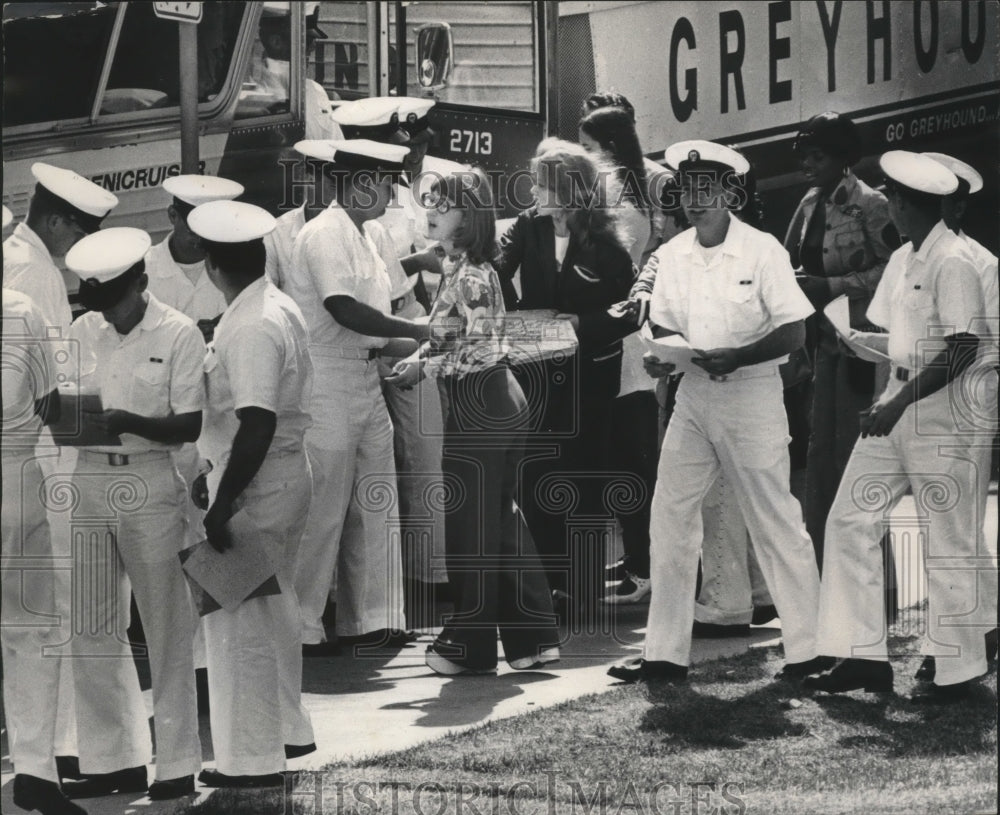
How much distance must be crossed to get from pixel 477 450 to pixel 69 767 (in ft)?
5.38

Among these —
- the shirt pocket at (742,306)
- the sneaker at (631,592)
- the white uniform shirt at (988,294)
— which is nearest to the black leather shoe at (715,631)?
the sneaker at (631,592)

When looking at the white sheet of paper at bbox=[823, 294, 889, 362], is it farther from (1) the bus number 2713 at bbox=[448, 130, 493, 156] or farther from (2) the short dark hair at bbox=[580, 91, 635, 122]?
(1) the bus number 2713 at bbox=[448, 130, 493, 156]

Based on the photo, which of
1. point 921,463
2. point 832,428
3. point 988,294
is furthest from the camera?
point 832,428

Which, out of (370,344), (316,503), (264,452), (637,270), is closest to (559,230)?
(637,270)

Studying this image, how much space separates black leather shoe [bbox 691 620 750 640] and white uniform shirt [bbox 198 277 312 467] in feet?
6.65

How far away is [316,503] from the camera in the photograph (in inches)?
210

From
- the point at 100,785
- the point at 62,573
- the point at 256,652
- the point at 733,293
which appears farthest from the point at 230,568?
the point at 733,293

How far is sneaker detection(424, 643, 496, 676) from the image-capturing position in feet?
18.4

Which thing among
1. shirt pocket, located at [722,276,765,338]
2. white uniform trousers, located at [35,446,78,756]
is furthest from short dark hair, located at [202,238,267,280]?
shirt pocket, located at [722,276,765,338]

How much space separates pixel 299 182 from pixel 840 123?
1697mm

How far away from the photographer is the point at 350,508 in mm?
5449

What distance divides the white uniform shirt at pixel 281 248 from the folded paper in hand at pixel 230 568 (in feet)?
2.52

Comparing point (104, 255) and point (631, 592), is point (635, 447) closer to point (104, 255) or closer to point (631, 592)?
point (631, 592)

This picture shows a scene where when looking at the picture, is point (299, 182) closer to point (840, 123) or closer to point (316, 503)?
point (316, 503)
